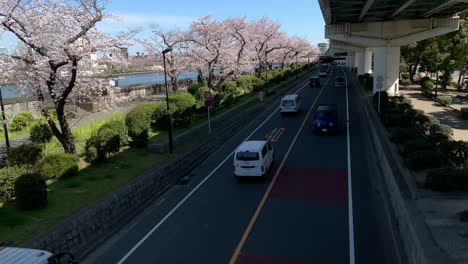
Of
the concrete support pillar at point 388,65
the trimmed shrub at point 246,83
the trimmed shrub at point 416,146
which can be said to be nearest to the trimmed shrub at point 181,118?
the trimmed shrub at point 416,146

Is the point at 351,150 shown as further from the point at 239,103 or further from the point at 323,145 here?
the point at 239,103

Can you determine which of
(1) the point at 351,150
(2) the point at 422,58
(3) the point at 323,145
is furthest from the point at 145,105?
(2) the point at 422,58

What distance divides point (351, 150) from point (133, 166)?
12663 mm

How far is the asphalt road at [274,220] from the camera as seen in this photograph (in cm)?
1020

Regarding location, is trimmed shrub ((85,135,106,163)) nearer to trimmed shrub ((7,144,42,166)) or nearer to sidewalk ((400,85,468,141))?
trimmed shrub ((7,144,42,166))

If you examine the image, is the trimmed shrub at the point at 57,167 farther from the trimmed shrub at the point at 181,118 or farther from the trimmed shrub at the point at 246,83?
the trimmed shrub at the point at 246,83

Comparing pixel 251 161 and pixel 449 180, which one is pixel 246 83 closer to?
pixel 251 161

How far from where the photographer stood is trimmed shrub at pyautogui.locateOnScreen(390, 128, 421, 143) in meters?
17.8

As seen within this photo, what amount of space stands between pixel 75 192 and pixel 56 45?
6.77 meters

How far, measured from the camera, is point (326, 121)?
2403 centimetres

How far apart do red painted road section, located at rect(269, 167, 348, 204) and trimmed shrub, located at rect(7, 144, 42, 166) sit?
11420 mm

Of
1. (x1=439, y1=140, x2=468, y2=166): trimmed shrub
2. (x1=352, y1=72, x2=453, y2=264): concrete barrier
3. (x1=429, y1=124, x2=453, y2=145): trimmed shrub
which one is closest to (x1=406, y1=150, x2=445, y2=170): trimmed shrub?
(x1=352, y1=72, x2=453, y2=264): concrete barrier

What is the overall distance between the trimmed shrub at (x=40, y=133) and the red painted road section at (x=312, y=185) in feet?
44.5

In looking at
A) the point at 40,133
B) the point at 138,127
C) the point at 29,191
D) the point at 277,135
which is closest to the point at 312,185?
the point at 277,135
